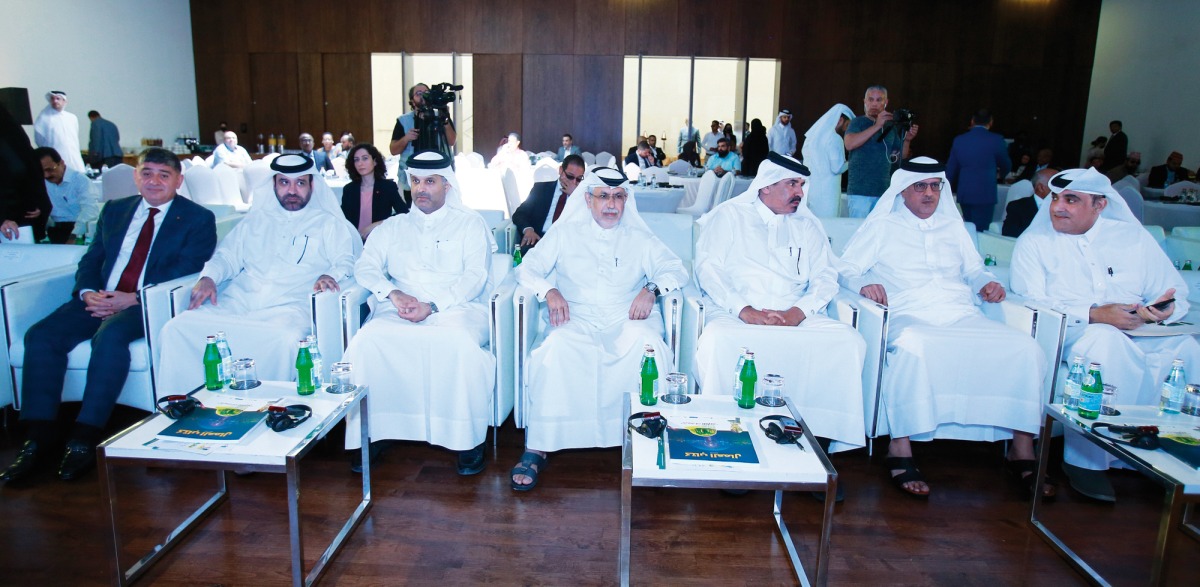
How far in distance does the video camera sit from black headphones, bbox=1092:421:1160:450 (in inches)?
125

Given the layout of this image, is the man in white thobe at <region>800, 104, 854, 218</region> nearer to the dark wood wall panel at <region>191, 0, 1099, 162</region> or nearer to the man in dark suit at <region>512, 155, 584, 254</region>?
the man in dark suit at <region>512, 155, 584, 254</region>

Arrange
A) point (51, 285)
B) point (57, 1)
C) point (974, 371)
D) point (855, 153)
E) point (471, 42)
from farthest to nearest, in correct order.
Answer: point (471, 42)
point (57, 1)
point (855, 153)
point (51, 285)
point (974, 371)

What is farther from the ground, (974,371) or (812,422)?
(974,371)

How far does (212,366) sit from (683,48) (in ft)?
37.7

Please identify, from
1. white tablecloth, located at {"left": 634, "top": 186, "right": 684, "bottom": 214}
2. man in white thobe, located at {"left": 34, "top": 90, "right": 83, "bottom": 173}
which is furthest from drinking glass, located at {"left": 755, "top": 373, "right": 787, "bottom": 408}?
man in white thobe, located at {"left": 34, "top": 90, "right": 83, "bottom": 173}

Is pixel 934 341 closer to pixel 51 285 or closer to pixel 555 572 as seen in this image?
pixel 555 572

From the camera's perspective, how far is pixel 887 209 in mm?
3635

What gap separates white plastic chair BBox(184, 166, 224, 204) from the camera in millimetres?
7301

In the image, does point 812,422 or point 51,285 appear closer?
point 812,422

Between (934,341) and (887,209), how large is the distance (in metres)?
0.75

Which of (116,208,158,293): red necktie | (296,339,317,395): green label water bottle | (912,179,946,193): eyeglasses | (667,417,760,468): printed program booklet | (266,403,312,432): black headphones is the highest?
(912,179,946,193): eyeglasses

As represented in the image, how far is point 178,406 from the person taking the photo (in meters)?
2.35

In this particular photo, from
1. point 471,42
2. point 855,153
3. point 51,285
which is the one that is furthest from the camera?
point 471,42

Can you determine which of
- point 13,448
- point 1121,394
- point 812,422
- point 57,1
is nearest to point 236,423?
point 13,448
